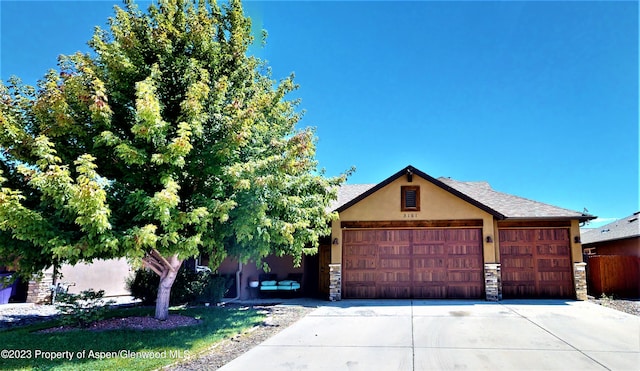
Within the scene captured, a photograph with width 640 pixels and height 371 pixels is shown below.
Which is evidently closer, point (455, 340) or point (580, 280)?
point (455, 340)

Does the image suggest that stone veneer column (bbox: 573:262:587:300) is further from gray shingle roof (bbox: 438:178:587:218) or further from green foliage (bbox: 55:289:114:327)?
green foliage (bbox: 55:289:114:327)

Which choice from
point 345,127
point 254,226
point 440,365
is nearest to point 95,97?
point 254,226

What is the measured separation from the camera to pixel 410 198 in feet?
43.9

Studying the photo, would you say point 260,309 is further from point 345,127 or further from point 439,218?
point 345,127

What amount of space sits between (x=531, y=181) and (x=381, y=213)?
1913 centimetres

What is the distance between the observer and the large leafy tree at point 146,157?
6.16m

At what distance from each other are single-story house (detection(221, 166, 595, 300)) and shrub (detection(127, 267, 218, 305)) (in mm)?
4514

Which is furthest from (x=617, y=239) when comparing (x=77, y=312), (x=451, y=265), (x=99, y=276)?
(x=99, y=276)

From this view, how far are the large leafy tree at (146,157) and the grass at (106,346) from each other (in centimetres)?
142

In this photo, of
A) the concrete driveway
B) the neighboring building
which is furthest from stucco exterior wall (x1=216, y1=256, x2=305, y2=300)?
the neighboring building

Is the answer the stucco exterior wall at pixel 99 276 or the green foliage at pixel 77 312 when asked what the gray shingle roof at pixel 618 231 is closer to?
the green foliage at pixel 77 312

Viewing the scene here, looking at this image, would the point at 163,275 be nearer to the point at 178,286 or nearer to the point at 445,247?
the point at 178,286

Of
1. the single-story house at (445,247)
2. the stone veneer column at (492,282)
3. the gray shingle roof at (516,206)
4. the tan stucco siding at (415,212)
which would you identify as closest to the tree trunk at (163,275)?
the single-story house at (445,247)

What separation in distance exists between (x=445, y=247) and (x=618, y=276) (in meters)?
6.71
